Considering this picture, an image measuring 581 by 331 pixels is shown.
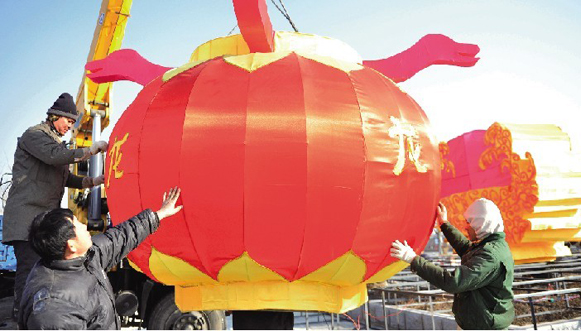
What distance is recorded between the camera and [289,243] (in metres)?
2.17

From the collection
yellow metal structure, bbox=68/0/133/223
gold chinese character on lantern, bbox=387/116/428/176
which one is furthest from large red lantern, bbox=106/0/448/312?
yellow metal structure, bbox=68/0/133/223

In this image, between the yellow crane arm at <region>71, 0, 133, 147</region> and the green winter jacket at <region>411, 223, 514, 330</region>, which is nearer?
the green winter jacket at <region>411, 223, 514, 330</region>

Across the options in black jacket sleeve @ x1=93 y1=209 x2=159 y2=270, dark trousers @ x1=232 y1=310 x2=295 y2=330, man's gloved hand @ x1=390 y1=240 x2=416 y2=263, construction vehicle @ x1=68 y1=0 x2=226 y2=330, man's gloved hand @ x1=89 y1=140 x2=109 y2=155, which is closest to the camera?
black jacket sleeve @ x1=93 y1=209 x2=159 y2=270

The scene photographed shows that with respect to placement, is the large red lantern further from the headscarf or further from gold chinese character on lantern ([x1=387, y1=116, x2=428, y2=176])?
the headscarf

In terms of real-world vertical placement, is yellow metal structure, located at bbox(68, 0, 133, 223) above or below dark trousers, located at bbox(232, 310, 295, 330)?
above

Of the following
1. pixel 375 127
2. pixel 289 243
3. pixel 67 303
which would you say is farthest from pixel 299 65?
pixel 67 303

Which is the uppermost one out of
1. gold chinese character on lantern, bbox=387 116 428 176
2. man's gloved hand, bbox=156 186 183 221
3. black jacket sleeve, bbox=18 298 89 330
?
gold chinese character on lantern, bbox=387 116 428 176

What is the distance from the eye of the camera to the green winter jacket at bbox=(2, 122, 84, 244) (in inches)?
116

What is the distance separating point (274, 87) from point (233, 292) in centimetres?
110

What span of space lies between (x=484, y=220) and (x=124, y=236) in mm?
1982

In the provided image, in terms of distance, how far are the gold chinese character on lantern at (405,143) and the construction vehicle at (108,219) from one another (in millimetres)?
4562

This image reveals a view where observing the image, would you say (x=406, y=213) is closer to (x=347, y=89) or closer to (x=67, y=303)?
(x=347, y=89)

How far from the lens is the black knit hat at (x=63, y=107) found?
3.12 meters

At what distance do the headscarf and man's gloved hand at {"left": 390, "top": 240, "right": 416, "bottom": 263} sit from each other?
22.1 inches
